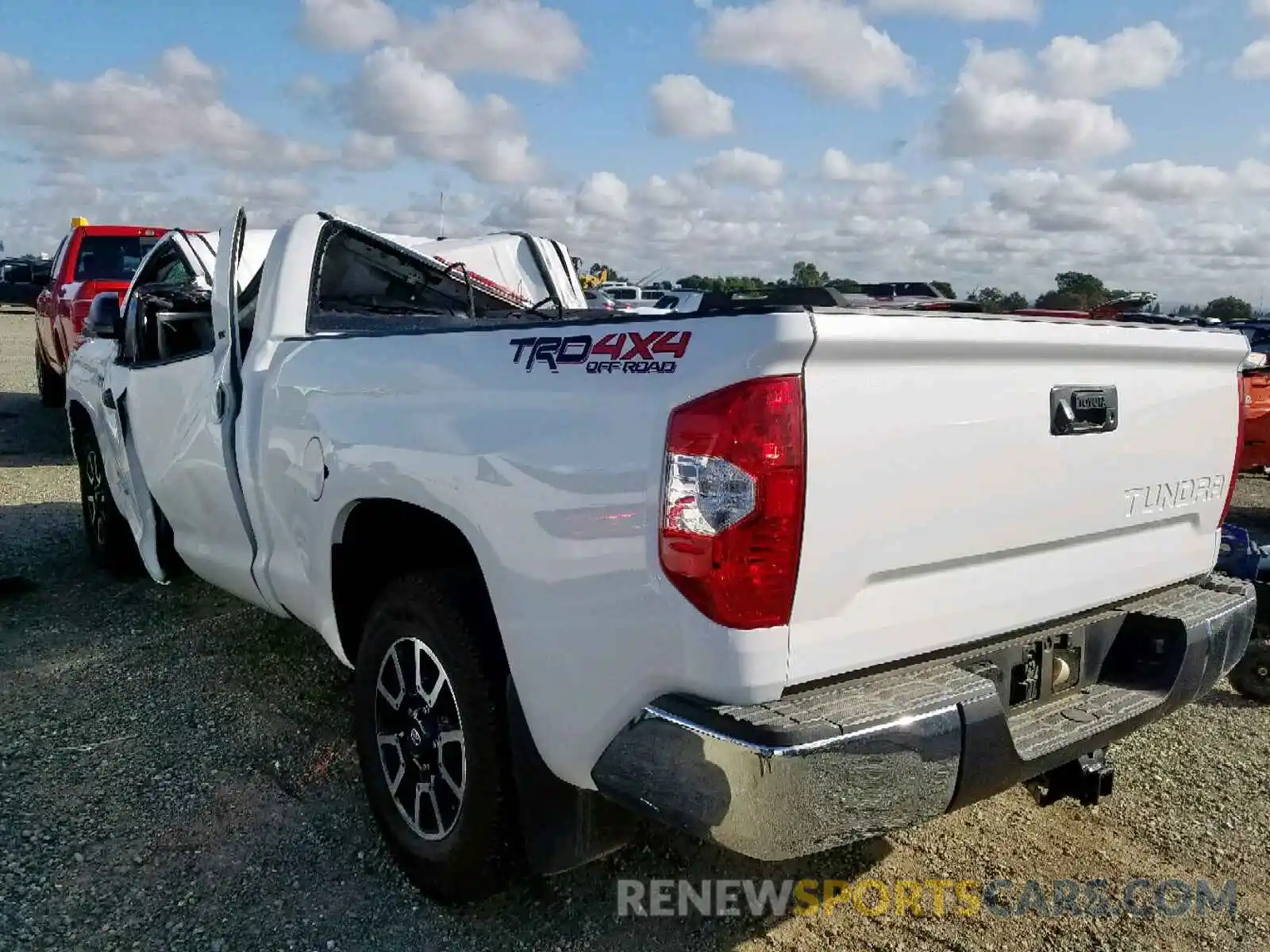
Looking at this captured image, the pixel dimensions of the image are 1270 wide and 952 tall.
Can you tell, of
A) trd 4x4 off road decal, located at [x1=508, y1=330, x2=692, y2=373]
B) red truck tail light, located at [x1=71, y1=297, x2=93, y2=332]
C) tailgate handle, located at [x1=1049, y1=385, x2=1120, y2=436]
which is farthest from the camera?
red truck tail light, located at [x1=71, y1=297, x2=93, y2=332]

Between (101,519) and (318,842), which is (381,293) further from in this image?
(101,519)

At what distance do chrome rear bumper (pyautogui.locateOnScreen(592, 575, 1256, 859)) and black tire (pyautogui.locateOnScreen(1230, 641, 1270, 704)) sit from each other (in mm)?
2286

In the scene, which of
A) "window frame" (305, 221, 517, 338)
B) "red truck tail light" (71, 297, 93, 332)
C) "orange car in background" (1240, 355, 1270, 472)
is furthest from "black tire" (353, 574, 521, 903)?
"red truck tail light" (71, 297, 93, 332)

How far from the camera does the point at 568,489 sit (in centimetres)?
222

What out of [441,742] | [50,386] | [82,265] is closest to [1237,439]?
[441,742]

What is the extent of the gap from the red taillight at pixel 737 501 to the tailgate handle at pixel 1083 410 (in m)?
0.76

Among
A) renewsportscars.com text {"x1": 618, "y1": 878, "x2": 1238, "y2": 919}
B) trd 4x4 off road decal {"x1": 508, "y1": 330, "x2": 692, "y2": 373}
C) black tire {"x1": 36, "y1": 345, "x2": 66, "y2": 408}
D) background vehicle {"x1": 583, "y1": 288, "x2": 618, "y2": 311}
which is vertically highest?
background vehicle {"x1": 583, "y1": 288, "x2": 618, "y2": 311}

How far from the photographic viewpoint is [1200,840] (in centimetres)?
326

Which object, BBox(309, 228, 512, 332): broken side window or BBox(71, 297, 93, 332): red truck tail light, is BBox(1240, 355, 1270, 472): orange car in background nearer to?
BBox(309, 228, 512, 332): broken side window

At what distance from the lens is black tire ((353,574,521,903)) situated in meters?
2.56

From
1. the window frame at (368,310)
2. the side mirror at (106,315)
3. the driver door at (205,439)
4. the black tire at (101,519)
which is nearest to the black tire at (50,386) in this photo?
the black tire at (101,519)

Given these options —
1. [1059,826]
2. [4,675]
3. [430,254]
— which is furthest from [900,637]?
[4,675]

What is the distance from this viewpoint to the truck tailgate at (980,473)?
2.06 metres

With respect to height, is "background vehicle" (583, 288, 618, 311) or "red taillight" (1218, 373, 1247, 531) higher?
"background vehicle" (583, 288, 618, 311)
